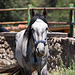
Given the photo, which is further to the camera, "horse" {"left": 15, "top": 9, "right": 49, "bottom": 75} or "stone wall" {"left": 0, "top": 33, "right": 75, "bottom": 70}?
"stone wall" {"left": 0, "top": 33, "right": 75, "bottom": 70}

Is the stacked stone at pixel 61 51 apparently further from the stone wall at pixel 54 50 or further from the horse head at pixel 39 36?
the horse head at pixel 39 36

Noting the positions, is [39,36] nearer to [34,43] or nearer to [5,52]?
[34,43]

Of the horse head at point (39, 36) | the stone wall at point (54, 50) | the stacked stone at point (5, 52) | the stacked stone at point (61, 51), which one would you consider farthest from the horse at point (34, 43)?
the stacked stone at point (5, 52)

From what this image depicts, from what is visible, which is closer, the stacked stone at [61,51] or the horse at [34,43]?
the horse at [34,43]

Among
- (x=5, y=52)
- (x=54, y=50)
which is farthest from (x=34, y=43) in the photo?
(x=5, y=52)

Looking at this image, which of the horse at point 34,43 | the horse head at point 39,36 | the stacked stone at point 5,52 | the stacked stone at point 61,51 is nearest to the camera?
the horse head at point 39,36

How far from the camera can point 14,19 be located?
28.2m

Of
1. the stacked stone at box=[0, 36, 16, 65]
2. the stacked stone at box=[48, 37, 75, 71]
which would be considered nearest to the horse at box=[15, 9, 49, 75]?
the stacked stone at box=[48, 37, 75, 71]

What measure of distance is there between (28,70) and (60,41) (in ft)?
7.57

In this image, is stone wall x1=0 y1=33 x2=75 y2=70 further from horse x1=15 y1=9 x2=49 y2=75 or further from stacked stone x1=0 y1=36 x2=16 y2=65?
horse x1=15 y1=9 x2=49 y2=75

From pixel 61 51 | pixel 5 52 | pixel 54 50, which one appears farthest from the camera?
pixel 5 52

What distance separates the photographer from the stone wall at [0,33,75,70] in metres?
5.63

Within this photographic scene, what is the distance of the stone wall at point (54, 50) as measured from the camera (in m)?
5.63

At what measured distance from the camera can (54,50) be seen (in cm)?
631
